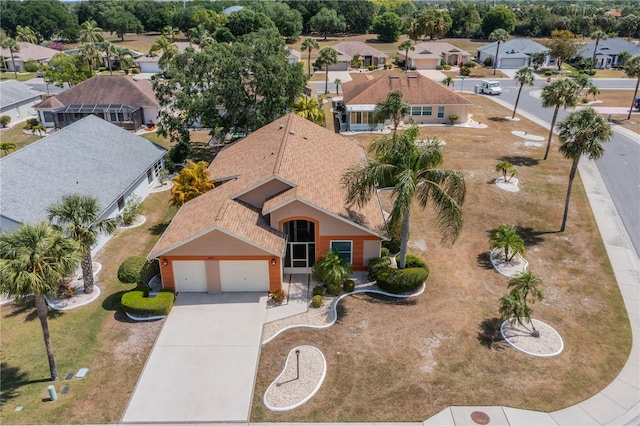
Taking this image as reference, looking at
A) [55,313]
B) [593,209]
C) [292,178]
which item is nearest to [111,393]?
[55,313]

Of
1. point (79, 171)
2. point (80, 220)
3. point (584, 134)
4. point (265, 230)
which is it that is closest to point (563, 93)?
point (584, 134)

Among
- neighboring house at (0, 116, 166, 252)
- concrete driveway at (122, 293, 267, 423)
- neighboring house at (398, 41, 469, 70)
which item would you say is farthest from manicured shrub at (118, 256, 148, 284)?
neighboring house at (398, 41, 469, 70)

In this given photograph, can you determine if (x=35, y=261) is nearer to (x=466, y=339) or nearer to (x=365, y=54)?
(x=466, y=339)

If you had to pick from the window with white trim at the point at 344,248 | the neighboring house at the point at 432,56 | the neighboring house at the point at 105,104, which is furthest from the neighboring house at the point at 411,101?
the neighboring house at the point at 432,56

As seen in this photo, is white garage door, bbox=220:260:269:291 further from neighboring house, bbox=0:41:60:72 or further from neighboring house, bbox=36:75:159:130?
neighboring house, bbox=0:41:60:72

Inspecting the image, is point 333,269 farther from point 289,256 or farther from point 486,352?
point 486,352

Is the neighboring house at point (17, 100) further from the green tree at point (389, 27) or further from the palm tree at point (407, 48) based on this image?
the green tree at point (389, 27)
